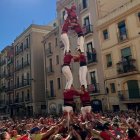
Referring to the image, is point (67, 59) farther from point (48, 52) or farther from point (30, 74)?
point (30, 74)

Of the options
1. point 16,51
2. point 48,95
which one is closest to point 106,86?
point 48,95

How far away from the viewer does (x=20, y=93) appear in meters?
44.8

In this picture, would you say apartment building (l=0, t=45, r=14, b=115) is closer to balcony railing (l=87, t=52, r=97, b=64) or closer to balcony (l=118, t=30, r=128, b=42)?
balcony railing (l=87, t=52, r=97, b=64)

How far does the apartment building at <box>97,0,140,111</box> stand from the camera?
23.1 metres

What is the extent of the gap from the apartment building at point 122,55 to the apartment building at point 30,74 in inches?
654

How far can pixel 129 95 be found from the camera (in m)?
23.5

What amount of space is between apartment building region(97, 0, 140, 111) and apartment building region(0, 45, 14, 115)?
27938 millimetres

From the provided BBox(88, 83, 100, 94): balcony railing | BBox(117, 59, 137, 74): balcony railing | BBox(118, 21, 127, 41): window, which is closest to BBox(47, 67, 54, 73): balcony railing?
BBox(88, 83, 100, 94): balcony railing

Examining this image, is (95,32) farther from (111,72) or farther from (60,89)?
(60,89)

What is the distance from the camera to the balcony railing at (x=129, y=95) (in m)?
22.8

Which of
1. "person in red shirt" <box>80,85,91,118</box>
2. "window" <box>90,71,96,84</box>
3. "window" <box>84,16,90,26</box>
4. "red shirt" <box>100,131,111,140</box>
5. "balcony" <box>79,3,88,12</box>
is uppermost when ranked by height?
"balcony" <box>79,3,88,12</box>

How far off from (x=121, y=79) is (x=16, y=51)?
2941cm

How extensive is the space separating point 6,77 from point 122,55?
33429 mm

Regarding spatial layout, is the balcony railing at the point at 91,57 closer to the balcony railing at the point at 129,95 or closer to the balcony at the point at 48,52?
the balcony railing at the point at 129,95
